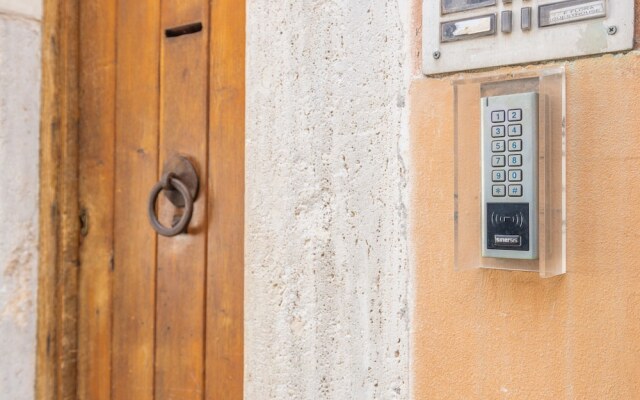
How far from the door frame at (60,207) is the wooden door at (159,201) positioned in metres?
0.02

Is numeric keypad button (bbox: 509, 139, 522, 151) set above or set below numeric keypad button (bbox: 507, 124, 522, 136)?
below

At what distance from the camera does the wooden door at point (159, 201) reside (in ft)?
4.11

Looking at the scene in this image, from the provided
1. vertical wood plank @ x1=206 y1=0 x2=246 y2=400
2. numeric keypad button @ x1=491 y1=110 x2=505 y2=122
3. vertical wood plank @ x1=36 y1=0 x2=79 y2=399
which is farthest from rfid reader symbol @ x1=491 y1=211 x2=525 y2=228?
vertical wood plank @ x1=36 y1=0 x2=79 y2=399

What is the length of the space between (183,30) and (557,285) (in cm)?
92

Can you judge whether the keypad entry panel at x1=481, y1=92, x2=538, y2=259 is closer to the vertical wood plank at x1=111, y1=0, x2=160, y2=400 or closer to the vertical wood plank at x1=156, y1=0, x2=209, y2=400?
the vertical wood plank at x1=156, y1=0, x2=209, y2=400

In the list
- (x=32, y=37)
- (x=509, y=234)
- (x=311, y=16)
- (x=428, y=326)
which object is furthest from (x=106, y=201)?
(x=509, y=234)

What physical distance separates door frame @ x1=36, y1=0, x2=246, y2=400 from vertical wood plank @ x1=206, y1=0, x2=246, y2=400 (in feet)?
1.39

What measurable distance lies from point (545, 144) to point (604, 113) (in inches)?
3.1

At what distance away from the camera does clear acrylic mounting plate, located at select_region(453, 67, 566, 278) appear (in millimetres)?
773

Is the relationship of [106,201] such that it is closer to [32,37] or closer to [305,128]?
[32,37]

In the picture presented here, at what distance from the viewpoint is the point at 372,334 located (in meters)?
0.98

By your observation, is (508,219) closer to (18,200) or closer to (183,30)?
(183,30)

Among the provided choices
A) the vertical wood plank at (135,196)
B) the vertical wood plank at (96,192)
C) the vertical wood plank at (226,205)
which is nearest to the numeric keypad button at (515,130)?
the vertical wood plank at (226,205)

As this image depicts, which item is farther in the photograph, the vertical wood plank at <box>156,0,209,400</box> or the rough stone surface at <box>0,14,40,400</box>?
the rough stone surface at <box>0,14,40,400</box>
